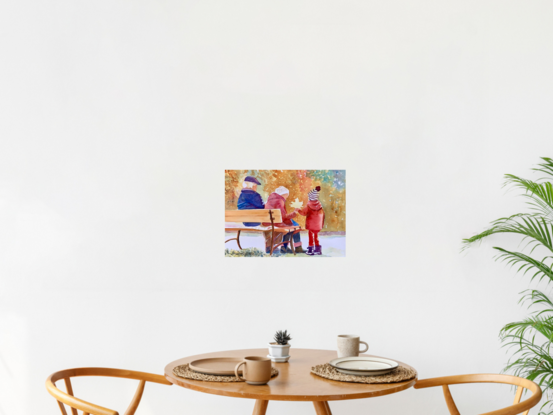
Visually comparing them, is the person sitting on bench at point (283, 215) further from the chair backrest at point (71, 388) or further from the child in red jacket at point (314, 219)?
the chair backrest at point (71, 388)

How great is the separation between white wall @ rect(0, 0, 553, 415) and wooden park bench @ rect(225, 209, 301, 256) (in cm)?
7

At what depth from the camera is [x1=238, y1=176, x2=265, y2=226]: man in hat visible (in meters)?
3.01

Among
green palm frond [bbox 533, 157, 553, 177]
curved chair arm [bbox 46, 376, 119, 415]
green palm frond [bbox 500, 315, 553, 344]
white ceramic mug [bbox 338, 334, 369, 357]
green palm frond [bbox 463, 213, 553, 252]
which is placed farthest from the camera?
green palm frond [bbox 533, 157, 553, 177]

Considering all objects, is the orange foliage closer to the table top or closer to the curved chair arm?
the table top

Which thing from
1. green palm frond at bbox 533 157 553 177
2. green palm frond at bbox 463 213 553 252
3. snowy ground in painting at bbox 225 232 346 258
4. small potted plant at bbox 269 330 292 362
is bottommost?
small potted plant at bbox 269 330 292 362

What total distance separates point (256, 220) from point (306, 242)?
0.32 meters

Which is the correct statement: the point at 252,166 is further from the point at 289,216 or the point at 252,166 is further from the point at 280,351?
the point at 280,351

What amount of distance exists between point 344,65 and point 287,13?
0.46 metres

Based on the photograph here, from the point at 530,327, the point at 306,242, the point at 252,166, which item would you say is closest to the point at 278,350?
the point at 306,242

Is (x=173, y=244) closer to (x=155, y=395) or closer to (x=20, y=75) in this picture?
(x=155, y=395)

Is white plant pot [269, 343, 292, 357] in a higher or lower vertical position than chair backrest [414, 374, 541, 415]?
higher

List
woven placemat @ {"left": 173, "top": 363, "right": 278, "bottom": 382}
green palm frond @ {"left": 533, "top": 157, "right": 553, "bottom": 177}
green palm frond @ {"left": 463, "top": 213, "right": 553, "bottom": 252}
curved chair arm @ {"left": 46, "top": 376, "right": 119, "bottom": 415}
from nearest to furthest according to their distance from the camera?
curved chair arm @ {"left": 46, "top": 376, "right": 119, "bottom": 415} < woven placemat @ {"left": 173, "top": 363, "right": 278, "bottom": 382} < green palm frond @ {"left": 463, "top": 213, "right": 553, "bottom": 252} < green palm frond @ {"left": 533, "top": 157, "right": 553, "bottom": 177}

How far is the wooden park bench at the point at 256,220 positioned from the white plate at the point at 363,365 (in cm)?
103

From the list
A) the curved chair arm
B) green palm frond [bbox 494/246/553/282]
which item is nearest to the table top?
the curved chair arm
